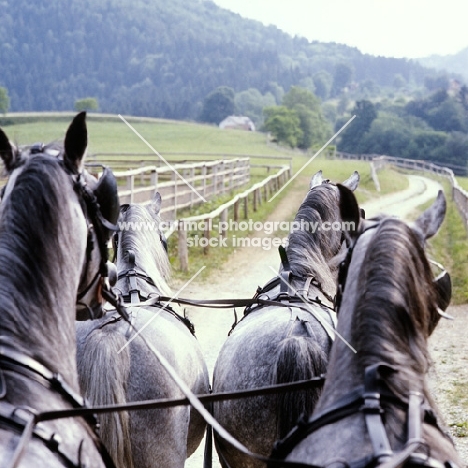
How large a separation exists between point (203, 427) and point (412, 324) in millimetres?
2477

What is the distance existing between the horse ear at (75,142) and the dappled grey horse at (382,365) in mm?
1037

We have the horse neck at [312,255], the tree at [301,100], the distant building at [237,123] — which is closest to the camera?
the horse neck at [312,255]

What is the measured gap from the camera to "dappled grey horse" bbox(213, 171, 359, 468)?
10.5 feet

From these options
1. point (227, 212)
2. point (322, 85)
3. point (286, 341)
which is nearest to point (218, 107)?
point (322, 85)

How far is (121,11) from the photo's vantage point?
636 ft

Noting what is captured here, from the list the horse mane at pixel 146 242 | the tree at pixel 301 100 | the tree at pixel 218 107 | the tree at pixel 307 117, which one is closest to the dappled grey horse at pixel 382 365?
the horse mane at pixel 146 242

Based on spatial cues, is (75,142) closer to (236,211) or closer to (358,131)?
(236,211)

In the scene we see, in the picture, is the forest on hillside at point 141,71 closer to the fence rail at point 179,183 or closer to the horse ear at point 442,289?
the fence rail at point 179,183

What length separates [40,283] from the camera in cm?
218

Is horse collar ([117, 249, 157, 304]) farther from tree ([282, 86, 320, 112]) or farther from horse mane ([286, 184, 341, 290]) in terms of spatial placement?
tree ([282, 86, 320, 112])

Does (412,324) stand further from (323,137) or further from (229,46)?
(229,46)

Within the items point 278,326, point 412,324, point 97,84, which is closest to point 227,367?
point 278,326

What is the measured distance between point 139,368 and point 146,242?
4.16 ft

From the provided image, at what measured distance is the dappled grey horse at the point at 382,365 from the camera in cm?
184
